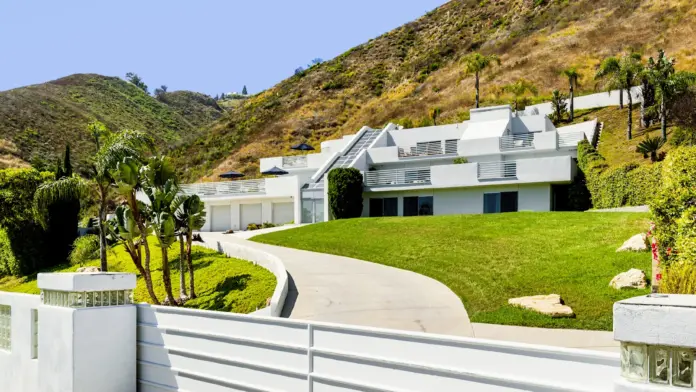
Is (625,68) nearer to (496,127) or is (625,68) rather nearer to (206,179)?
(496,127)

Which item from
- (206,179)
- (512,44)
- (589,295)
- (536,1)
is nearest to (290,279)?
(589,295)

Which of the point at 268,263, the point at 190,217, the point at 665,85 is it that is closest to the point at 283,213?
the point at 190,217

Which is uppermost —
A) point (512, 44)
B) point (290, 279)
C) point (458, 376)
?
point (512, 44)

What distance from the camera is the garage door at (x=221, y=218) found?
151 ft

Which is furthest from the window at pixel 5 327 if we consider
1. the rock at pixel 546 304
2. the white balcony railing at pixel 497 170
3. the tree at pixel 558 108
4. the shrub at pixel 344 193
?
the tree at pixel 558 108

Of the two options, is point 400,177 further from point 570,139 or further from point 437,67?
point 437,67

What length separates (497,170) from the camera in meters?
35.5

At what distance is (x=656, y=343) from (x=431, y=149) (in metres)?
38.3

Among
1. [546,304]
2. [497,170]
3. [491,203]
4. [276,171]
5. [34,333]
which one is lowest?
[546,304]

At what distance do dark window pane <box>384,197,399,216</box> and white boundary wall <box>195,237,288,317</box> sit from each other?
12.9 meters

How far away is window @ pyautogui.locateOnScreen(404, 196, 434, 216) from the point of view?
3825cm

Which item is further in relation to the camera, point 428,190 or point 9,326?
point 428,190

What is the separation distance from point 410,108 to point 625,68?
38.9 metres

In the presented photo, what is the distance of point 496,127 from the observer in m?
43.2
